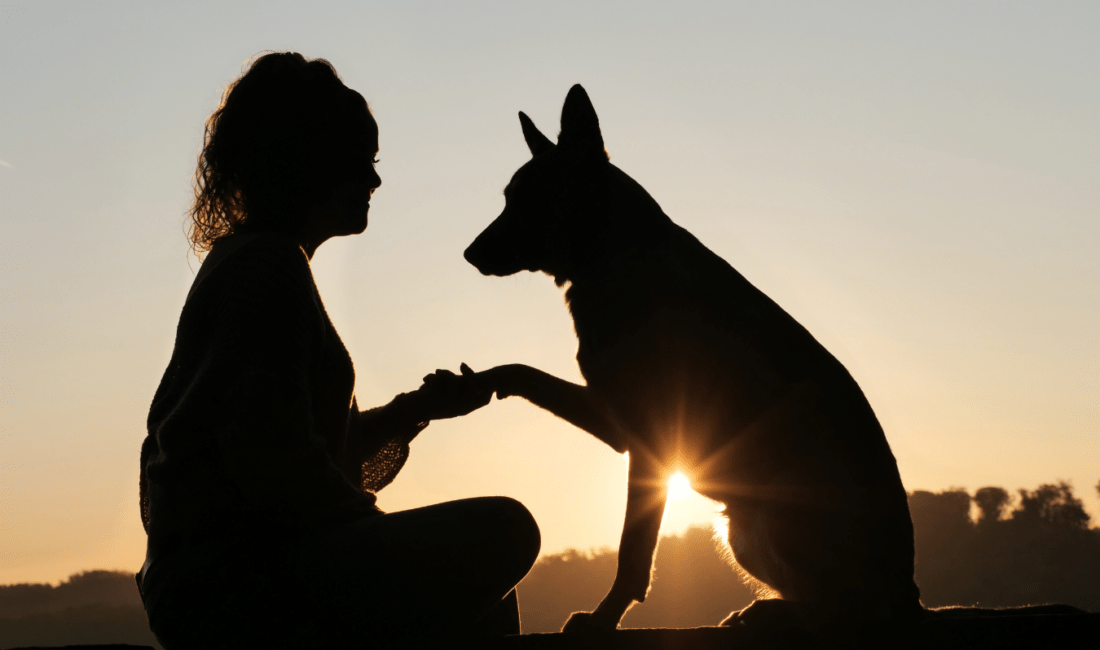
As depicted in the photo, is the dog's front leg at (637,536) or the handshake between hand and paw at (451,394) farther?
the dog's front leg at (637,536)

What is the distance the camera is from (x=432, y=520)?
5.50 feet

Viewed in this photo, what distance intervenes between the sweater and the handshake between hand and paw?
0.70m

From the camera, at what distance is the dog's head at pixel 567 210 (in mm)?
3244

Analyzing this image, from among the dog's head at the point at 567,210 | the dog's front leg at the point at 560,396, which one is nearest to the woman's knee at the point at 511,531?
the dog's front leg at the point at 560,396

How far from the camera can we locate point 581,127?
3500mm

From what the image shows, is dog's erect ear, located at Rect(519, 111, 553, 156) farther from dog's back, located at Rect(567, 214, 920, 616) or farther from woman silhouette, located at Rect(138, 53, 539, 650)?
woman silhouette, located at Rect(138, 53, 539, 650)

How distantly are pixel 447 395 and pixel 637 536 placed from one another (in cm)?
85

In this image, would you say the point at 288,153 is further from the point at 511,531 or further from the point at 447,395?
the point at 511,531

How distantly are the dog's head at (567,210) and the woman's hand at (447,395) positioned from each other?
2.66ft

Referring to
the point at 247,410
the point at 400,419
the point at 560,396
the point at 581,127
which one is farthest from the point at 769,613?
the point at 581,127

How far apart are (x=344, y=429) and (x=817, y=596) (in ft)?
5.03

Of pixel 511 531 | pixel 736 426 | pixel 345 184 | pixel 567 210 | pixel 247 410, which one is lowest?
pixel 511 531

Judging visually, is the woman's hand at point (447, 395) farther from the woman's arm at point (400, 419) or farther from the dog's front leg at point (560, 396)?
the dog's front leg at point (560, 396)

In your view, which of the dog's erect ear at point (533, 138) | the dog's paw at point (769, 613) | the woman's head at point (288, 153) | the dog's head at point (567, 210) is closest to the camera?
the woman's head at point (288, 153)
